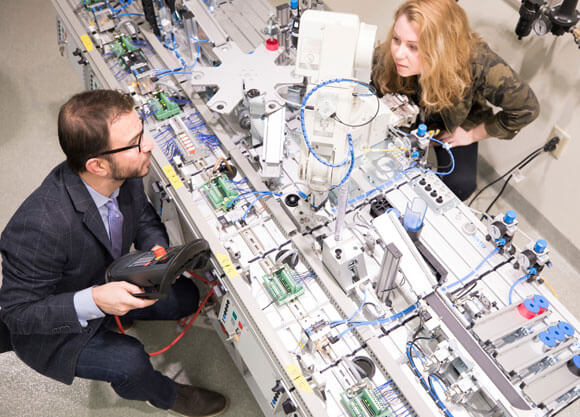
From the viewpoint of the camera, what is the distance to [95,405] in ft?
8.91

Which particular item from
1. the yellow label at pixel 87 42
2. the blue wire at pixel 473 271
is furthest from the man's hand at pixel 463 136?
the yellow label at pixel 87 42

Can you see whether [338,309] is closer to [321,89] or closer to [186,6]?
[321,89]

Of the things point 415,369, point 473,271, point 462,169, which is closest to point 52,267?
point 415,369

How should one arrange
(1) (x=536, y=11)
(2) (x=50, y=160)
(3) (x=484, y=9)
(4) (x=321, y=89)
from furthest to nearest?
(2) (x=50, y=160) → (3) (x=484, y=9) → (1) (x=536, y=11) → (4) (x=321, y=89)

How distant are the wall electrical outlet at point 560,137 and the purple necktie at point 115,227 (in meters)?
2.25

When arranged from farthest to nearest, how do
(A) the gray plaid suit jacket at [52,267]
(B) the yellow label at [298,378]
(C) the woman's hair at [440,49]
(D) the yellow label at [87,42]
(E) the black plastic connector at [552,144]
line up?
1. (E) the black plastic connector at [552,144]
2. (D) the yellow label at [87,42]
3. (C) the woman's hair at [440,49]
4. (A) the gray plaid suit jacket at [52,267]
5. (B) the yellow label at [298,378]

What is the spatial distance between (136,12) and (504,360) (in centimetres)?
248

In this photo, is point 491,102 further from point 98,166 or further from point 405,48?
point 98,166

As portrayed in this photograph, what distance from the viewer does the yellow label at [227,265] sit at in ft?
6.82

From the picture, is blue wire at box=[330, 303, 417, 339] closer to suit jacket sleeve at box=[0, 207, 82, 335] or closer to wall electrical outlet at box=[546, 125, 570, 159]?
suit jacket sleeve at box=[0, 207, 82, 335]

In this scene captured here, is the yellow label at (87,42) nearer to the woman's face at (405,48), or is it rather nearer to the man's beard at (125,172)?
the man's beard at (125,172)

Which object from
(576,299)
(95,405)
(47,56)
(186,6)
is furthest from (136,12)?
(576,299)

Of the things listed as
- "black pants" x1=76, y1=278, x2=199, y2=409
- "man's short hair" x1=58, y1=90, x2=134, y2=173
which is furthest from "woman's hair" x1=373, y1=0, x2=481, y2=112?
"black pants" x1=76, y1=278, x2=199, y2=409

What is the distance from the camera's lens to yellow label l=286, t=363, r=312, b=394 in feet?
6.00
